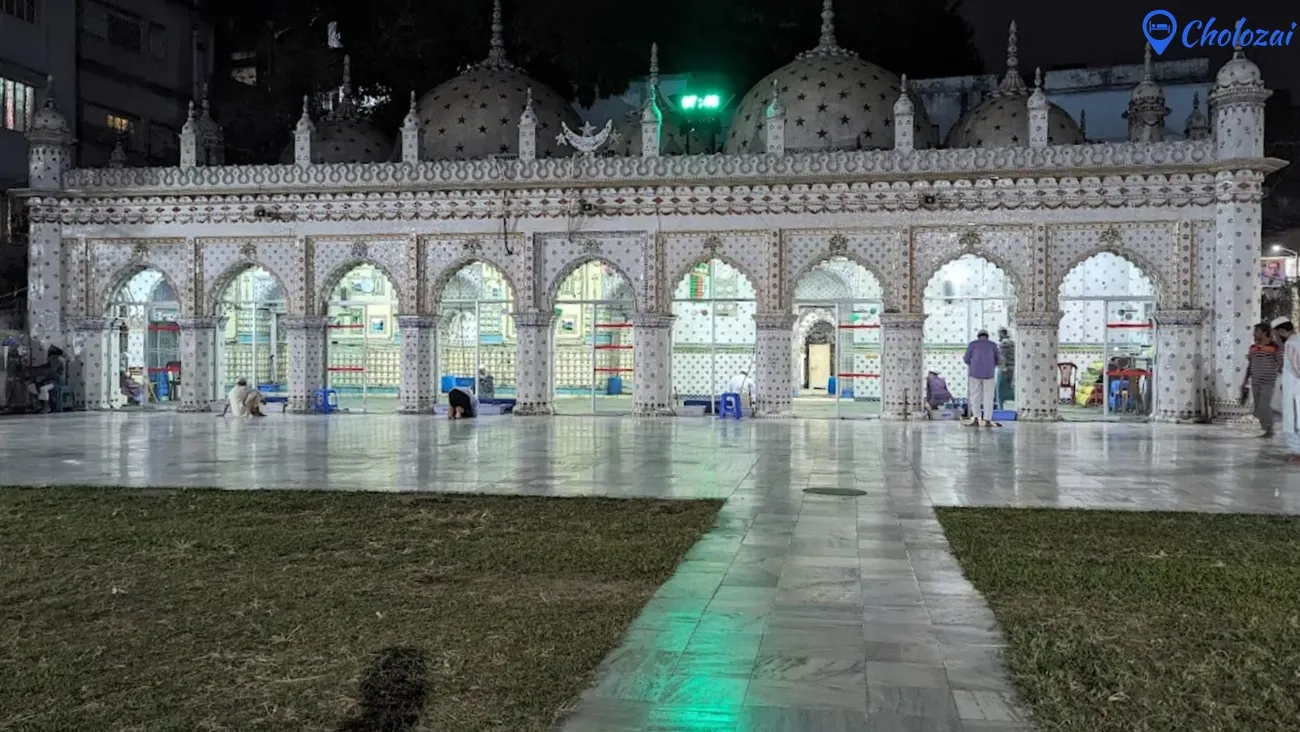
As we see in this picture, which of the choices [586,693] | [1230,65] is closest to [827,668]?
[586,693]

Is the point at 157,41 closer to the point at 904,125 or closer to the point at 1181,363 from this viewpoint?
the point at 904,125

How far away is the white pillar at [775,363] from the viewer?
2048 cm

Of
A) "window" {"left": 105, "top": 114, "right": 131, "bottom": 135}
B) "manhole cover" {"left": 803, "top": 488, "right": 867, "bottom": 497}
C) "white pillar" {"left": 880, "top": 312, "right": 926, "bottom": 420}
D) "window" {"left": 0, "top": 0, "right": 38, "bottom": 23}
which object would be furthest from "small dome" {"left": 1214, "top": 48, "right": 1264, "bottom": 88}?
"window" {"left": 105, "top": 114, "right": 131, "bottom": 135}

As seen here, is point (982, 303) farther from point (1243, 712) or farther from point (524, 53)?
point (1243, 712)

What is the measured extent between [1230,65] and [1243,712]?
62.0 feet

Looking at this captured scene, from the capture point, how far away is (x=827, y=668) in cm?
428

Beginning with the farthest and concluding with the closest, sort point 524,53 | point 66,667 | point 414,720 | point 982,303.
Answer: point 524,53, point 982,303, point 66,667, point 414,720

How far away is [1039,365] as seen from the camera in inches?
774

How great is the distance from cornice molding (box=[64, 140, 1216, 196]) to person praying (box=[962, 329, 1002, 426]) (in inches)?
149

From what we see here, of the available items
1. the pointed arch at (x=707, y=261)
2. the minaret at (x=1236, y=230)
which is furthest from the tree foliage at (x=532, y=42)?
the minaret at (x=1236, y=230)

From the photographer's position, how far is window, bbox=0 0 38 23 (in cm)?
2478

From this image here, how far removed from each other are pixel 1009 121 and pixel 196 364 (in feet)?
60.3

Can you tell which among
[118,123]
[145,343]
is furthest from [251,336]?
[118,123]

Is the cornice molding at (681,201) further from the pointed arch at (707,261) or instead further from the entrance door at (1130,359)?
the entrance door at (1130,359)
